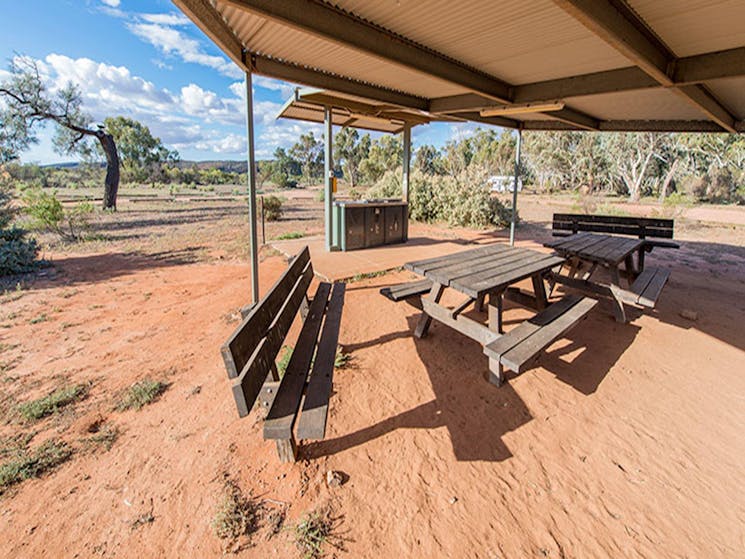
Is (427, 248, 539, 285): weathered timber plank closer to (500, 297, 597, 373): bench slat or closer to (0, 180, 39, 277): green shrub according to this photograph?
(500, 297, 597, 373): bench slat

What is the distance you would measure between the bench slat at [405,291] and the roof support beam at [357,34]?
216 centimetres

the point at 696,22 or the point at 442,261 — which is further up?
the point at 696,22

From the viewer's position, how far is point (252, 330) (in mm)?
1959

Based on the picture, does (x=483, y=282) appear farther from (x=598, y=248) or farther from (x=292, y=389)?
(x=598, y=248)

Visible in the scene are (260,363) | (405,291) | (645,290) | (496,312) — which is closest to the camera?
(260,363)

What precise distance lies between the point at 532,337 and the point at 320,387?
5.62 ft

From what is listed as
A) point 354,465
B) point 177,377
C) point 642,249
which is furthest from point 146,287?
point 642,249

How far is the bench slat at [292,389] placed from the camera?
5.82ft

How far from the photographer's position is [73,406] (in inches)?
103

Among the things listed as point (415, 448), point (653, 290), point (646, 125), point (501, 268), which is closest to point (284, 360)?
point (415, 448)

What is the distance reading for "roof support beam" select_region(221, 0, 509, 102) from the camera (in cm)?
244

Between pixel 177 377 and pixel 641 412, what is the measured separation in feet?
12.4

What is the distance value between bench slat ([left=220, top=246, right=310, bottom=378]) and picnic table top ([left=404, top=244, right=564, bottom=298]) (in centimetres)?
131

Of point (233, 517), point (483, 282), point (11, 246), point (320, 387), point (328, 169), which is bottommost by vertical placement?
point (233, 517)
